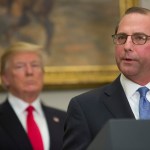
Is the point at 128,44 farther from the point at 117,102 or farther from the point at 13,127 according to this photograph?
the point at 13,127

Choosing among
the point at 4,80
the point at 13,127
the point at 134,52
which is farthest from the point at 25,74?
the point at 134,52

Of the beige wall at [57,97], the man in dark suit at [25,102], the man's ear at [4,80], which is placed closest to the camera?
the man in dark suit at [25,102]

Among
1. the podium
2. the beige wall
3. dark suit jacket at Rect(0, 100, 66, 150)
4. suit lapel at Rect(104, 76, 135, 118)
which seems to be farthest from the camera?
the beige wall

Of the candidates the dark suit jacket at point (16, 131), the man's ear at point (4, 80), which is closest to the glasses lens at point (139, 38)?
the dark suit jacket at point (16, 131)

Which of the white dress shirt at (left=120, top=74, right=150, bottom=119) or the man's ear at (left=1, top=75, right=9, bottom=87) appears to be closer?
the white dress shirt at (left=120, top=74, right=150, bottom=119)

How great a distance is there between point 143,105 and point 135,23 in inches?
15.3

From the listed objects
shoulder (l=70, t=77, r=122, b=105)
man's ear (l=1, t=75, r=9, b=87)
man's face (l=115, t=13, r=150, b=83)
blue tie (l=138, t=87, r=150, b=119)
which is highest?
man's face (l=115, t=13, r=150, b=83)

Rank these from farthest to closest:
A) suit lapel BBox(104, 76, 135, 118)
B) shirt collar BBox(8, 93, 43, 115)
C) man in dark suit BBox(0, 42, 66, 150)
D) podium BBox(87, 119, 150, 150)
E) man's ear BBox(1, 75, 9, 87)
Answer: man's ear BBox(1, 75, 9, 87) < shirt collar BBox(8, 93, 43, 115) < man in dark suit BBox(0, 42, 66, 150) < suit lapel BBox(104, 76, 135, 118) < podium BBox(87, 119, 150, 150)

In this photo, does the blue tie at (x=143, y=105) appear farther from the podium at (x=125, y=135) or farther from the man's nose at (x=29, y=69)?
the man's nose at (x=29, y=69)

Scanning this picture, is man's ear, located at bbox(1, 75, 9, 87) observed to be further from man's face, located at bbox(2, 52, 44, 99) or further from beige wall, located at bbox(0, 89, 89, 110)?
beige wall, located at bbox(0, 89, 89, 110)

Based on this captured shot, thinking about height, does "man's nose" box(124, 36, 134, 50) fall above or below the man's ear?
above

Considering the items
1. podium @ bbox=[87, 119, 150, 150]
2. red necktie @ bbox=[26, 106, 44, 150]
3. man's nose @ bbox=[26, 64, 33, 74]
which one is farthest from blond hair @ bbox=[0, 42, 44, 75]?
podium @ bbox=[87, 119, 150, 150]

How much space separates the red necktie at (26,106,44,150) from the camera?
357 centimetres

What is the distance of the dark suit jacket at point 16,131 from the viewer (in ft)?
11.6
